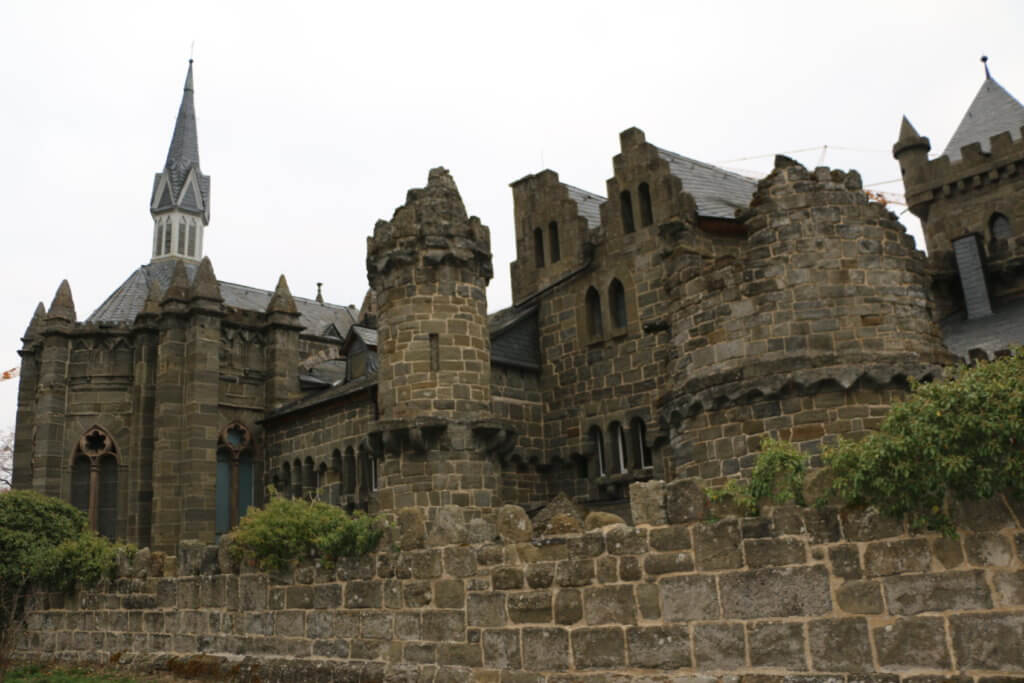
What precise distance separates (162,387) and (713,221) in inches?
708

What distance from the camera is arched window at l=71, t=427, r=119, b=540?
96.3 ft

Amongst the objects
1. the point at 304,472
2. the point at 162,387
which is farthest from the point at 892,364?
the point at 162,387

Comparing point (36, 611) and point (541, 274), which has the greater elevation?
point (541, 274)

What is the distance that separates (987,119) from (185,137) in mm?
44522

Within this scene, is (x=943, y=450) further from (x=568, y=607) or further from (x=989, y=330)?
(x=989, y=330)

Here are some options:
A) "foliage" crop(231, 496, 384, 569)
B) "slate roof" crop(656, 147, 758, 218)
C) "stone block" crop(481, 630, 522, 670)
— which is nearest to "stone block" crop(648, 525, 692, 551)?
"stone block" crop(481, 630, 522, 670)

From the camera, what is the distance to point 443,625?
1104 cm

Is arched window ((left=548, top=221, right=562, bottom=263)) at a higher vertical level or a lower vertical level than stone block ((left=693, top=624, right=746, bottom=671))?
higher

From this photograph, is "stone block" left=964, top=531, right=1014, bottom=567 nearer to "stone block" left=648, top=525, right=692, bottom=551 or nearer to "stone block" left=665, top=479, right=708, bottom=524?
"stone block" left=665, top=479, right=708, bottom=524

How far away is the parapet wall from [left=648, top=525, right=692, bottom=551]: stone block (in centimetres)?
2

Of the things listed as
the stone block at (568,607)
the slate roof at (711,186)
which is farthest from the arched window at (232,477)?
the stone block at (568,607)

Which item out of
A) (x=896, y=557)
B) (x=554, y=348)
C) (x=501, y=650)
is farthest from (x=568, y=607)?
(x=554, y=348)

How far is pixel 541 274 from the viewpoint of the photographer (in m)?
25.2

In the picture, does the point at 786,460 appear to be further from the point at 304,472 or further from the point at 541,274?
the point at 304,472
